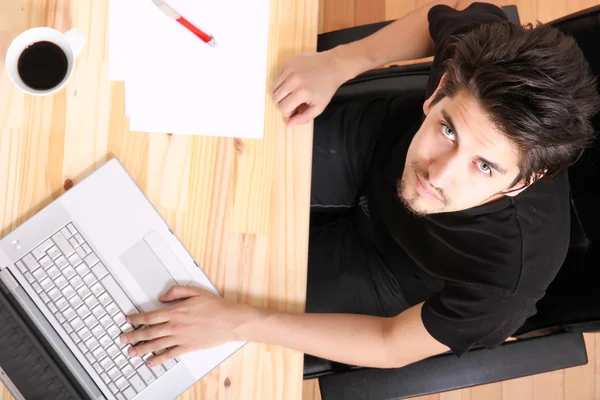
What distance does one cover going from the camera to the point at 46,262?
74 centimetres

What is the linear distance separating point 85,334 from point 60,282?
0.29ft

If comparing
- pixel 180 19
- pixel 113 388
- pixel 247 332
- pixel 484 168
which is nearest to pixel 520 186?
pixel 484 168

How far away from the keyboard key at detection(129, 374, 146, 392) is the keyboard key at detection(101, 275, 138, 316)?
3.8 inches

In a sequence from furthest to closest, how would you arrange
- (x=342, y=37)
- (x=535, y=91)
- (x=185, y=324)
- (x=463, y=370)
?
1. (x=342, y=37)
2. (x=463, y=370)
3. (x=185, y=324)
4. (x=535, y=91)

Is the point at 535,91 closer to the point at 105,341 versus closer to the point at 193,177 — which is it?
the point at 193,177

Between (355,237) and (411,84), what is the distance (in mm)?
354

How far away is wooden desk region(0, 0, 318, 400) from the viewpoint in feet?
2.49

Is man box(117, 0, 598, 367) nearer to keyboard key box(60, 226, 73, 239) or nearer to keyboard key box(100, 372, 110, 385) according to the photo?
keyboard key box(100, 372, 110, 385)

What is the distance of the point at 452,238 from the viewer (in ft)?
2.77

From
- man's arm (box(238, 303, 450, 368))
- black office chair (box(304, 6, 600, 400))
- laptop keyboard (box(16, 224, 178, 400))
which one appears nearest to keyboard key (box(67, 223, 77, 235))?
laptop keyboard (box(16, 224, 178, 400))

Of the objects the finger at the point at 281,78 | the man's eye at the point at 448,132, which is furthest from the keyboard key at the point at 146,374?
the man's eye at the point at 448,132

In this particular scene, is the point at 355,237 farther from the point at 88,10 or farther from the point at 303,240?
the point at 88,10

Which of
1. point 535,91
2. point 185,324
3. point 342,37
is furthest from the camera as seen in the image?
point 342,37

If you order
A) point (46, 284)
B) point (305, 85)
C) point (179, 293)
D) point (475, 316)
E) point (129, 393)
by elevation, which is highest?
point (305, 85)
